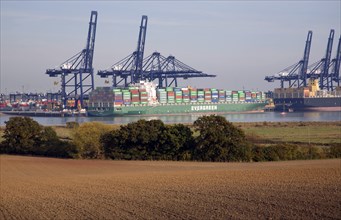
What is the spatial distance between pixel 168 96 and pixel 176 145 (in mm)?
47739

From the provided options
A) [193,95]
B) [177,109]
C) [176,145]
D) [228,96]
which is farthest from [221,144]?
[228,96]

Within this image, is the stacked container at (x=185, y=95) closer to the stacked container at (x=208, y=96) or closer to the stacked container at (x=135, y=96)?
the stacked container at (x=208, y=96)

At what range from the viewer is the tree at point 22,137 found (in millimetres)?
20328

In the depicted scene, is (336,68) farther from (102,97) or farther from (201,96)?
(102,97)

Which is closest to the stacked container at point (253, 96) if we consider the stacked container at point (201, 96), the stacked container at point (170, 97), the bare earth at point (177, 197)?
the stacked container at point (201, 96)

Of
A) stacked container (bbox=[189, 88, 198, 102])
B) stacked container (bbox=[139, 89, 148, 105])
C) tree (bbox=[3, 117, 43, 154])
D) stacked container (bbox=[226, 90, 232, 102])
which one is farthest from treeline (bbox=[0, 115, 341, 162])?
stacked container (bbox=[226, 90, 232, 102])

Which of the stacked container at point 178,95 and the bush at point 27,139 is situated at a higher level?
the stacked container at point 178,95

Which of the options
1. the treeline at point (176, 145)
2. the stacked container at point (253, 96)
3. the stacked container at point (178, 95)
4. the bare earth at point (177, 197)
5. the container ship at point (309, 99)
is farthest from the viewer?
the stacked container at point (253, 96)

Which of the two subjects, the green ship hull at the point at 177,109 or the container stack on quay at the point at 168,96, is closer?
the green ship hull at the point at 177,109

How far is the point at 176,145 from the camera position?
1720 cm

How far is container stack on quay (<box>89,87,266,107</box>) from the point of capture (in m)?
60.7

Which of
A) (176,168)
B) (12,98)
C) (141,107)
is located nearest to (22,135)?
(176,168)

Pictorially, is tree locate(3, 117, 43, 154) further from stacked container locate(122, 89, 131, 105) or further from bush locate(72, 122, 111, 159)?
stacked container locate(122, 89, 131, 105)

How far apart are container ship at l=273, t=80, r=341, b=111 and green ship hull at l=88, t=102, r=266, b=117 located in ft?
9.79
